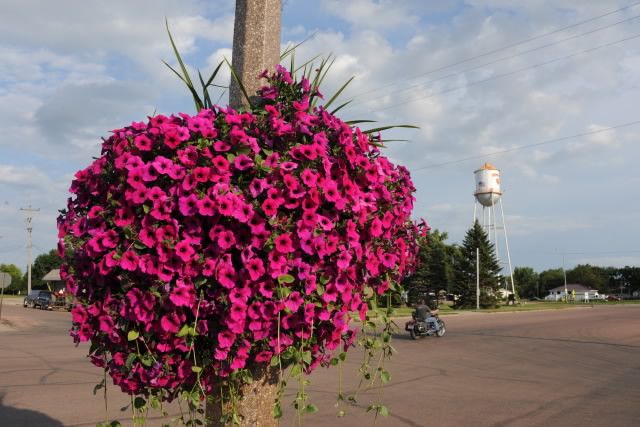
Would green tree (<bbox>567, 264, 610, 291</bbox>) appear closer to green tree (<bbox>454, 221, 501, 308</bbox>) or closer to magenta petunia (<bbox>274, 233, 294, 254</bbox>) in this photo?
green tree (<bbox>454, 221, 501, 308</bbox>)

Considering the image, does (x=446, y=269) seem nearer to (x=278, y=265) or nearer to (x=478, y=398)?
(x=478, y=398)

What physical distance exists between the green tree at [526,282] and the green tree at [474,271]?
283 feet

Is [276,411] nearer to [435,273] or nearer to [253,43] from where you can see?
[253,43]

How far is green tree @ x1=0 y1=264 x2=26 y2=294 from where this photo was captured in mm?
115625

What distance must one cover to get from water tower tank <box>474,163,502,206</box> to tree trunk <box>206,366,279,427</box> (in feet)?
221

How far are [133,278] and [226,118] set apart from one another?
2.80 ft

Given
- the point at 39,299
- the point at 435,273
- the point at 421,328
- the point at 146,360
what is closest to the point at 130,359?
the point at 146,360

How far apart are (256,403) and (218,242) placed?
40.9 inches

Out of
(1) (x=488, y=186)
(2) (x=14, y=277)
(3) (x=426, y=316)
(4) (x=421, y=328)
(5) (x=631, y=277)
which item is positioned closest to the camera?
(4) (x=421, y=328)

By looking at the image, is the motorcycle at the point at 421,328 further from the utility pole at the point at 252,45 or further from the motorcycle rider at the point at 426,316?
the utility pole at the point at 252,45

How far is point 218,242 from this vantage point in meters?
2.59

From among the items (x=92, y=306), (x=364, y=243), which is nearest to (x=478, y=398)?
(x=364, y=243)

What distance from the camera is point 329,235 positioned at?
9.10 ft

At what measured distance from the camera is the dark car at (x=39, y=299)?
4806 centimetres
